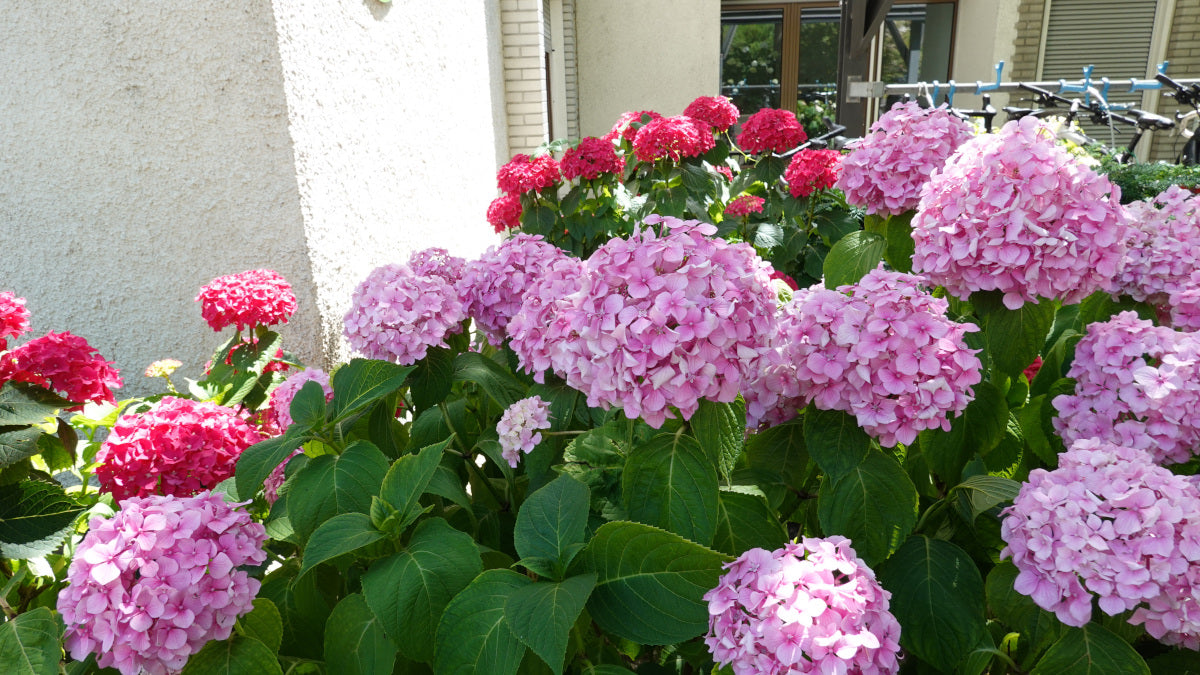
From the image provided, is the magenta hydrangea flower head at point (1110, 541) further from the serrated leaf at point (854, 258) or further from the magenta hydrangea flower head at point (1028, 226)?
the serrated leaf at point (854, 258)

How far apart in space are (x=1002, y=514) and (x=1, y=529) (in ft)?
4.86

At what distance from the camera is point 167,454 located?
49.9 inches

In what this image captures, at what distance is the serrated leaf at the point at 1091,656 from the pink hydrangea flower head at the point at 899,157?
79 centimetres

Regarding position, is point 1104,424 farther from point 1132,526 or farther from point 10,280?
point 10,280

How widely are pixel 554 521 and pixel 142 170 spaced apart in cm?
216

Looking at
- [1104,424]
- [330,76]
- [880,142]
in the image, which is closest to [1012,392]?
[1104,424]

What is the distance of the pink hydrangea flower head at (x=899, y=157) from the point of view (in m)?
1.34

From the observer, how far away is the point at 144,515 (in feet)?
2.74

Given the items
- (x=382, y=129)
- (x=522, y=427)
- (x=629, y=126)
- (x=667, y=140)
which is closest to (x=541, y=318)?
(x=522, y=427)

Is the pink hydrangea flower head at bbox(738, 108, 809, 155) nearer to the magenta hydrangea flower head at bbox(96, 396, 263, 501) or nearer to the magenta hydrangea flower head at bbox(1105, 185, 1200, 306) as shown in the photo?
the magenta hydrangea flower head at bbox(1105, 185, 1200, 306)

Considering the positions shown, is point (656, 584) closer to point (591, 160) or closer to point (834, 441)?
point (834, 441)

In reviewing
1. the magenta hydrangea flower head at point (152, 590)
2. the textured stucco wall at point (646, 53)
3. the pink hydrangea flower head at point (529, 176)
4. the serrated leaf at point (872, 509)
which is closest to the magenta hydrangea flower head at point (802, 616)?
the serrated leaf at point (872, 509)

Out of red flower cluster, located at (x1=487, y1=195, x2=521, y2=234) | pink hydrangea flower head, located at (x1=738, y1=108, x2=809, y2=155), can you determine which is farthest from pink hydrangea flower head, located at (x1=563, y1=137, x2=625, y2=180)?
pink hydrangea flower head, located at (x1=738, y1=108, x2=809, y2=155)

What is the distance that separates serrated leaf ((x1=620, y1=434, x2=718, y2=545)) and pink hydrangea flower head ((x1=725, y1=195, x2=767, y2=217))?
2.48m
